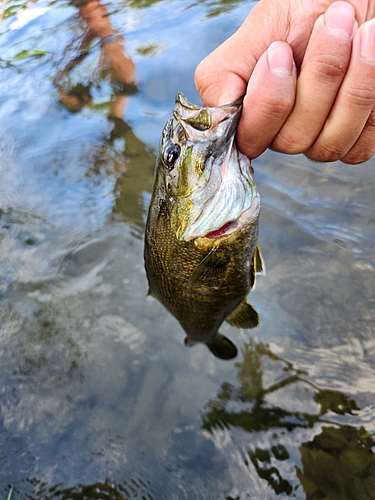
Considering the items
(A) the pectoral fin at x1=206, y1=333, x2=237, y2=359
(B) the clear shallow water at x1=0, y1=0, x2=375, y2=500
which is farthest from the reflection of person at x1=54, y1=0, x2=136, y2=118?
(A) the pectoral fin at x1=206, y1=333, x2=237, y2=359

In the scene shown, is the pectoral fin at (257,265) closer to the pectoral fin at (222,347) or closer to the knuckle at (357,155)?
the knuckle at (357,155)

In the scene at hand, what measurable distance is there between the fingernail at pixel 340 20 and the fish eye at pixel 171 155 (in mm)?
740

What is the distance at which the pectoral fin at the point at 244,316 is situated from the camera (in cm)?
244

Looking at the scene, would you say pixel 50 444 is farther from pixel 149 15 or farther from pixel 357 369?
pixel 149 15

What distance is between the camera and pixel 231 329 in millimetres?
3203

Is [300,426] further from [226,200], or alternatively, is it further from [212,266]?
[226,200]

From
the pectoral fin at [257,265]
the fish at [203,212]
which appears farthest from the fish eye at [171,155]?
the pectoral fin at [257,265]

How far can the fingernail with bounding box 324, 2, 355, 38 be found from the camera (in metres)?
1.40

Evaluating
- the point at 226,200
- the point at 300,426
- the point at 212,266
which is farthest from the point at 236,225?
the point at 300,426

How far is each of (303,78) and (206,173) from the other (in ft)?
1.70

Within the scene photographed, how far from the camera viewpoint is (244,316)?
2.50 metres

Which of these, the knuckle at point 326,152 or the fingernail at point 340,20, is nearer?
the fingernail at point 340,20

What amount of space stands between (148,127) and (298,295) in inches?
102

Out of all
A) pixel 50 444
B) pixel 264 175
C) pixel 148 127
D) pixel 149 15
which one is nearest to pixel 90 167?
pixel 148 127
